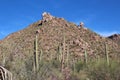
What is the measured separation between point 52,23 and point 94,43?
35.7 ft

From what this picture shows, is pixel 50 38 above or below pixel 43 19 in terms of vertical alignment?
below

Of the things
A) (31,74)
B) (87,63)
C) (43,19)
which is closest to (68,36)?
(43,19)

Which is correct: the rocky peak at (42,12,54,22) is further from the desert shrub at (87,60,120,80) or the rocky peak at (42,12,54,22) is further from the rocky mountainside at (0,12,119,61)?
the desert shrub at (87,60,120,80)

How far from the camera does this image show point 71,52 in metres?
46.3

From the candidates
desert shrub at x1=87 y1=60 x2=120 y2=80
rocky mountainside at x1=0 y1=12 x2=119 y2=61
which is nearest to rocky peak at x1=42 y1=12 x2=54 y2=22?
rocky mountainside at x1=0 y1=12 x2=119 y2=61

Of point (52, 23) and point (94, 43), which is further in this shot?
point (52, 23)

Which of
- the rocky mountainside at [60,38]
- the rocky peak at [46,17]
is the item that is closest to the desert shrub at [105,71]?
the rocky mountainside at [60,38]

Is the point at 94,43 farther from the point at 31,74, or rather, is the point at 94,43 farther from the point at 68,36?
the point at 31,74

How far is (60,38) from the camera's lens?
5022 centimetres

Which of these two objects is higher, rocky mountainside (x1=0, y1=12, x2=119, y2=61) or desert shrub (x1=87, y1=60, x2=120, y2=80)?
rocky mountainside (x1=0, y1=12, x2=119, y2=61)

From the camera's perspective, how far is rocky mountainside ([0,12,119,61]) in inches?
1828

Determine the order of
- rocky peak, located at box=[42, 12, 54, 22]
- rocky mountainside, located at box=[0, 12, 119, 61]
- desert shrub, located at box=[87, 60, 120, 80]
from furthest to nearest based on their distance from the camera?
rocky peak, located at box=[42, 12, 54, 22] < rocky mountainside, located at box=[0, 12, 119, 61] < desert shrub, located at box=[87, 60, 120, 80]

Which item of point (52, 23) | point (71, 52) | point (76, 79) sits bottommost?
point (76, 79)

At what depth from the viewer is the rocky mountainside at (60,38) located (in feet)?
152
